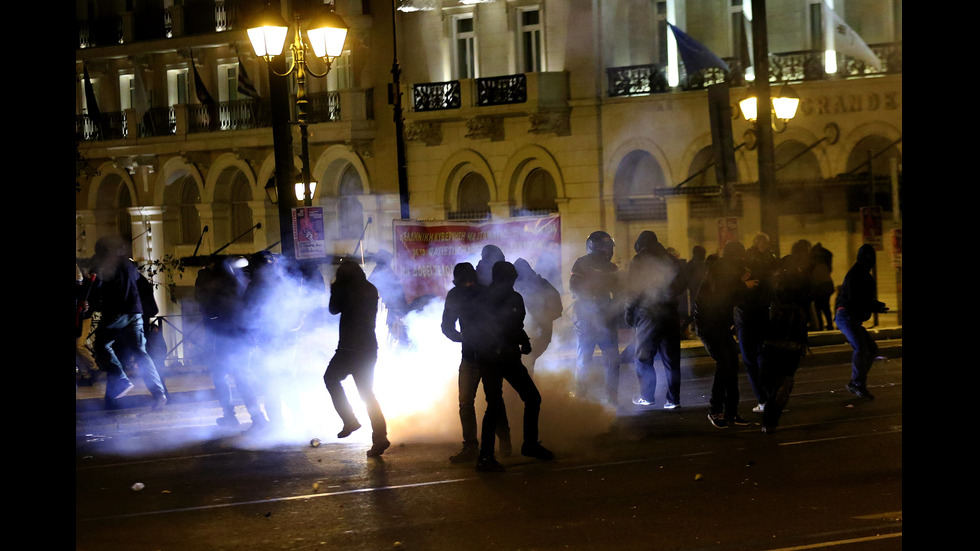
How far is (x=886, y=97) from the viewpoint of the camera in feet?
88.6

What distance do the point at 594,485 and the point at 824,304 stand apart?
1490 centimetres

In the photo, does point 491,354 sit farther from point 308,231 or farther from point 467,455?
point 308,231

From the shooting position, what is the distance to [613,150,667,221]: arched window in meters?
30.3

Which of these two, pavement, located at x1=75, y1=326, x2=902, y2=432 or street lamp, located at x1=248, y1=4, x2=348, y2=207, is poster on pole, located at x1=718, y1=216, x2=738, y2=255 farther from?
street lamp, located at x1=248, y1=4, x2=348, y2=207

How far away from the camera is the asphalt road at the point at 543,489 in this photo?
751 cm

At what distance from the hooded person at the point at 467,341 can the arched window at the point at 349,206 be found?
2474 cm

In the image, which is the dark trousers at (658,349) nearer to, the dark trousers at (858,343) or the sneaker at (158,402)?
the dark trousers at (858,343)

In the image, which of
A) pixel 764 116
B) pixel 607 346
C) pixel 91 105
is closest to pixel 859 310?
pixel 607 346

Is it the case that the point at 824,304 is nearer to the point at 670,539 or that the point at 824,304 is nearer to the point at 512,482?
the point at 512,482

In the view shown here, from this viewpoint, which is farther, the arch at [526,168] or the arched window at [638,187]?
the arch at [526,168]

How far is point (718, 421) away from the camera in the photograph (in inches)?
457

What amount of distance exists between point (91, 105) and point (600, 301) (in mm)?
28498

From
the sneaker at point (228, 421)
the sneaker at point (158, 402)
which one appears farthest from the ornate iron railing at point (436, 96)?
the sneaker at point (228, 421)
